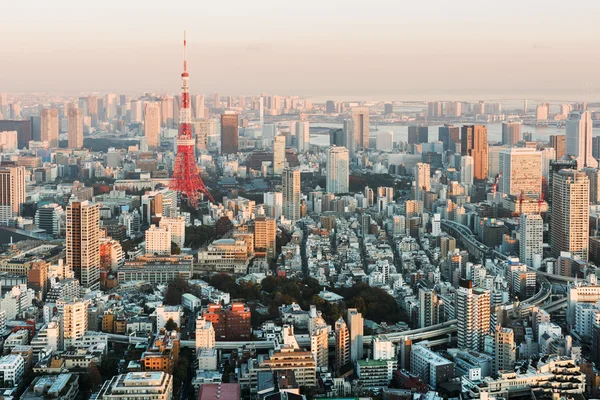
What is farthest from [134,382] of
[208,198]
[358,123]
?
[358,123]

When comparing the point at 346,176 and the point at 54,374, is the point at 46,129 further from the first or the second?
the point at 54,374

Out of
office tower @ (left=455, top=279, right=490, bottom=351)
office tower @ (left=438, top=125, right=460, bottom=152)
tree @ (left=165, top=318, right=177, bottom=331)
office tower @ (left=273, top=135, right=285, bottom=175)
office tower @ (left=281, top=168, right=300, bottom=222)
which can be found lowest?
tree @ (left=165, top=318, right=177, bottom=331)

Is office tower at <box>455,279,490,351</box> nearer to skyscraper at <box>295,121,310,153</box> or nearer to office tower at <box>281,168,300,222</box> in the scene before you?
office tower at <box>281,168,300,222</box>

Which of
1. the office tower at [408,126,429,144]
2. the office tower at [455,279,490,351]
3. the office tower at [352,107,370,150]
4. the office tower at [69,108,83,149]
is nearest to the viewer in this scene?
the office tower at [455,279,490,351]

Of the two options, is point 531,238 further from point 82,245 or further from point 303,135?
point 303,135

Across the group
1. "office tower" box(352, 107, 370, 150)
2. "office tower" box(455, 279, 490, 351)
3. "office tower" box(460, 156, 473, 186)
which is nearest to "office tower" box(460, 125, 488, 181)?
"office tower" box(460, 156, 473, 186)

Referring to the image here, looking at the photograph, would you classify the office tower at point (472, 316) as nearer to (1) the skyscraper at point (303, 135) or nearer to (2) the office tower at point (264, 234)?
(2) the office tower at point (264, 234)

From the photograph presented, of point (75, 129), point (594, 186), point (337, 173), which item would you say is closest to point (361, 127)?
point (337, 173)
